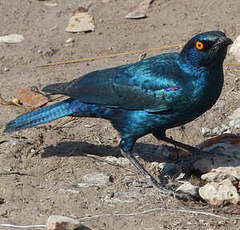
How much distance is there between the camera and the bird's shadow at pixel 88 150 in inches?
198

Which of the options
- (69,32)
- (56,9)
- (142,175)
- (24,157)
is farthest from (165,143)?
(56,9)

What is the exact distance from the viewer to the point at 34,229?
3770mm

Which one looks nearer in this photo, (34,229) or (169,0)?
(34,229)

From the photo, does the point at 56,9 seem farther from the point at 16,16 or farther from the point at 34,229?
the point at 34,229

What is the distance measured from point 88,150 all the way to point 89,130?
373mm

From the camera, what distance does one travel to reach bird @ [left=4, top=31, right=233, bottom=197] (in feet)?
14.4

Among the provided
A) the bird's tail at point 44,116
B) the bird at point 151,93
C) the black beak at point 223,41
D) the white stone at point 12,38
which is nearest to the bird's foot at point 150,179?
the bird at point 151,93

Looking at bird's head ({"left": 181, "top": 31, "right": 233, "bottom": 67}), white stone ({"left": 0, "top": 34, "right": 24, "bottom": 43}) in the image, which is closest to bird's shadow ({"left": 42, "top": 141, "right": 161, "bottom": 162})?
bird's head ({"left": 181, "top": 31, "right": 233, "bottom": 67})

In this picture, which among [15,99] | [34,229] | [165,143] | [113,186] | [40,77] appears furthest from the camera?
[40,77]

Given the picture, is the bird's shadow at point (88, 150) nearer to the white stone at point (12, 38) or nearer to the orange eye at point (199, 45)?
the orange eye at point (199, 45)

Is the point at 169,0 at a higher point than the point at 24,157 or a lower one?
higher

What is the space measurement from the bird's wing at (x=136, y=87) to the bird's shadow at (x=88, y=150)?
1.89 ft

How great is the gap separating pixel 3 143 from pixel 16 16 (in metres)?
3.26

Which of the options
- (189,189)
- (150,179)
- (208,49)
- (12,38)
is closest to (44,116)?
(150,179)
